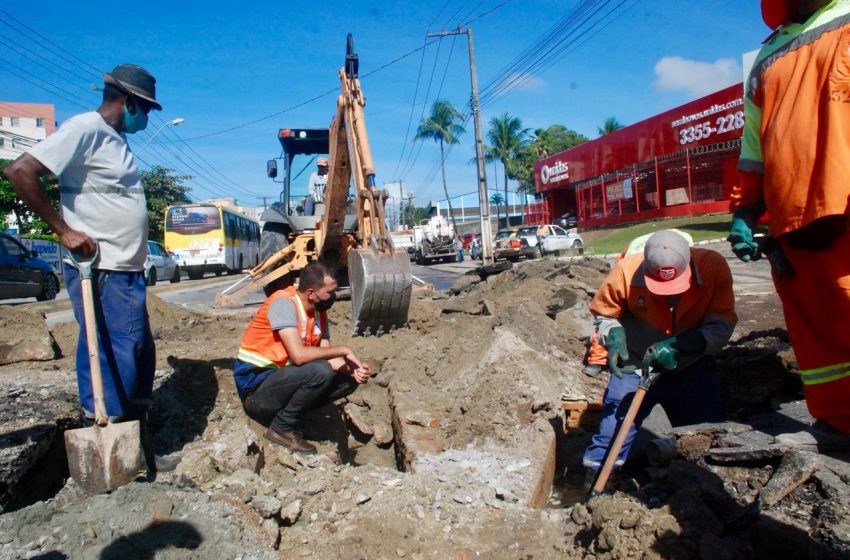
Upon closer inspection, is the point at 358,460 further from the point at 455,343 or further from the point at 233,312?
the point at 233,312

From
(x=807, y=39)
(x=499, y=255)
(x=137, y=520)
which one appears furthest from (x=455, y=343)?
(x=499, y=255)

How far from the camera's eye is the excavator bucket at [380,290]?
17.2ft

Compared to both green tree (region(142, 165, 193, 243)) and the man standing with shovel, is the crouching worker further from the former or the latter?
green tree (region(142, 165, 193, 243))

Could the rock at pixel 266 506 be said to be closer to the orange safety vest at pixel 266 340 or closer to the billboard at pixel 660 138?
the orange safety vest at pixel 266 340

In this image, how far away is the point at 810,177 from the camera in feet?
6.46

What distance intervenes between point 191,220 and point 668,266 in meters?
24.0

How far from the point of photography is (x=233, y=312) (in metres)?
10.3

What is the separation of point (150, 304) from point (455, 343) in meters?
5.04

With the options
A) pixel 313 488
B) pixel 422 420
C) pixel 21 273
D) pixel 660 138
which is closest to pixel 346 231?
pixel 422 420

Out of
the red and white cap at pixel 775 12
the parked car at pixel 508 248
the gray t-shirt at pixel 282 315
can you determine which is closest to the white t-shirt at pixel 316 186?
the gray t-shirt at pixel 282 315

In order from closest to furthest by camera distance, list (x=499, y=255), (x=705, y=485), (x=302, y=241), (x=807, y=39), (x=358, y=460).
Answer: (x=807, y=39), (x=705, y=485), (x=358, y=460), (x=302, y=241), (x=499, y=255)

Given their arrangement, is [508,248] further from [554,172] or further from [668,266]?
[668,266]

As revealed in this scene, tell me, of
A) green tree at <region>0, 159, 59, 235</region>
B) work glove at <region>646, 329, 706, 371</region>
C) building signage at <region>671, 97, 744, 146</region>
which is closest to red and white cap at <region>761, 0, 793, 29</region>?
work glove at <region>646, 329, 706, 371</region>

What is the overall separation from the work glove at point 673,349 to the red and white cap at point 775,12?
140 cm
